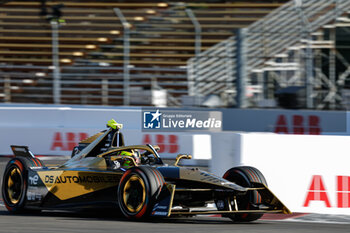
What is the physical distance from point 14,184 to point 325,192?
3524 mm

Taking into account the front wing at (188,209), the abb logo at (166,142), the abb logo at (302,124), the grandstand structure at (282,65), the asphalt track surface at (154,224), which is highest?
the grandstand structure at (282,65)

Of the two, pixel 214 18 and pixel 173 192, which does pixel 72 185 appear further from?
pixel 214 18

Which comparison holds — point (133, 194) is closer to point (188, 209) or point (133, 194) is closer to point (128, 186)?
point (128, 186)

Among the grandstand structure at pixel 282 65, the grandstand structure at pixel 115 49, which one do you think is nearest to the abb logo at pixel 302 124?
the grandstand structure at pixel 282 65

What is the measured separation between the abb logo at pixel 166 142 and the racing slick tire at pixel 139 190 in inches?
289

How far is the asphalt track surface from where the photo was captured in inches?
237

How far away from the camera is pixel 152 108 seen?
15.3 meters

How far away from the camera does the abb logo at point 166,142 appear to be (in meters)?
14.0

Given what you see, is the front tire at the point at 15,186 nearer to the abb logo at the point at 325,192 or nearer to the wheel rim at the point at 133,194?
the wheel rim at the point at 133,194

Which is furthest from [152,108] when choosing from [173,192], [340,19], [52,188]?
[173,192]

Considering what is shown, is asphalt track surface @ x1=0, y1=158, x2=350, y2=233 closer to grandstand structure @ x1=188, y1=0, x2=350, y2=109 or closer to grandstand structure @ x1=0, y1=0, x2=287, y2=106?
grandstand structure @ x1=188, y1=0, x2=350, y2=109

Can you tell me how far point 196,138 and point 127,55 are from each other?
4.02 metres

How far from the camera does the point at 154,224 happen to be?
6367mm

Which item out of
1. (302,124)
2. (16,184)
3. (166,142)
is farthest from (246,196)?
(302,124)
